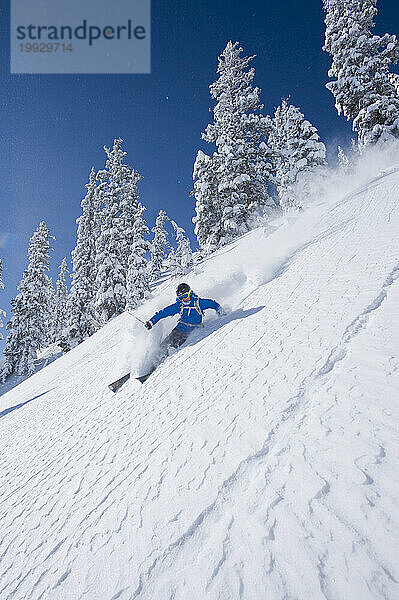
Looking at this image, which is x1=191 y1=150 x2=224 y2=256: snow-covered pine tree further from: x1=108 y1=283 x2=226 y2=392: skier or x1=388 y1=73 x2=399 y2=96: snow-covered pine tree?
x1=108 y1=283 x2=226 y2=392: skier

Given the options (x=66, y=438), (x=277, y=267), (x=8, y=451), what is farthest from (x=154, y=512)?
(x=277, y=267)

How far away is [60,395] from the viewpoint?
23.1ft

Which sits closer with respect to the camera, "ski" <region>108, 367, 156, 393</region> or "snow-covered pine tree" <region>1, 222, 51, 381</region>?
"ski" <region>108, 367, 156, 393</region>

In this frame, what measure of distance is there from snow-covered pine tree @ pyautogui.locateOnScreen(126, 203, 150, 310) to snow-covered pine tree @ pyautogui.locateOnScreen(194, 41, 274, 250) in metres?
5.00

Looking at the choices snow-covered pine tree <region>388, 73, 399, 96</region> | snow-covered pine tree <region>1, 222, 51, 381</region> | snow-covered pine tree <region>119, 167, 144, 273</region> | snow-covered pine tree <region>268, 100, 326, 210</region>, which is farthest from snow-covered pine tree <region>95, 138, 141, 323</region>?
snow-covered pine tree <region>388, 73, 399, 96</region>

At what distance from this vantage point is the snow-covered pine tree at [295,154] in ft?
78.6

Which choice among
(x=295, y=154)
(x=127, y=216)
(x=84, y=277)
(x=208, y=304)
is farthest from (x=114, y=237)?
(x=208, y=304)

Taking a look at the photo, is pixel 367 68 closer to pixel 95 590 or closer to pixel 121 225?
pixel 121 225

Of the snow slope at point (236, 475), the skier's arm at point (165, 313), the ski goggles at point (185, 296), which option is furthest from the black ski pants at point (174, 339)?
the snow slope at point (236, 475)

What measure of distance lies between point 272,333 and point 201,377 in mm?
1345

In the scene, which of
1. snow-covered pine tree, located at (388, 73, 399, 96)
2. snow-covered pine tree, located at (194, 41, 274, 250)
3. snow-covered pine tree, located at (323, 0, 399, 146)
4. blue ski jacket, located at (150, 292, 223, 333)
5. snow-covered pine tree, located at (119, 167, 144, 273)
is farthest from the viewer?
snow-covered pine tree, located at (119, 167, 144, 273)

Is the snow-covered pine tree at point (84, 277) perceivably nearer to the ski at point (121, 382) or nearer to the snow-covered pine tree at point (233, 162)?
the snow-covered pine tree at point (233, 162)

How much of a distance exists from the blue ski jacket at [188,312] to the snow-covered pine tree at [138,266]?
15.1m

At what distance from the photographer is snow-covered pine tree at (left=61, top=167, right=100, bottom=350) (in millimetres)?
27406
